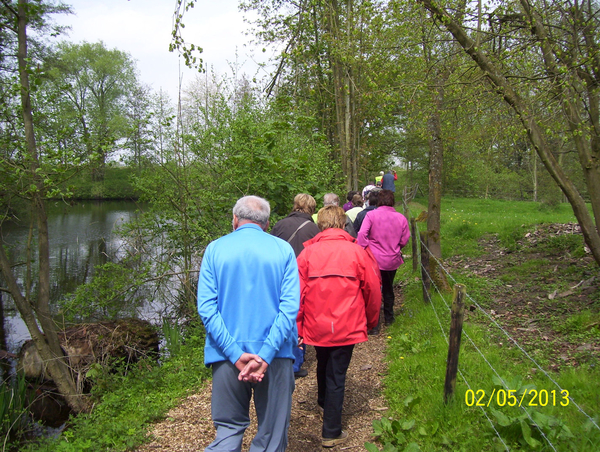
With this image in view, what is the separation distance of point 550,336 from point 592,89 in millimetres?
3676

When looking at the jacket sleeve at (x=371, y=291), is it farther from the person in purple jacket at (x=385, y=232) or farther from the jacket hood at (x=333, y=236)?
the person in purple jacket at (x=385, y=232)

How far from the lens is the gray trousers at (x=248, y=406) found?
2.61m

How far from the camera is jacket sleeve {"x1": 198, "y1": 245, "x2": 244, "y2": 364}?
2562 millimetres

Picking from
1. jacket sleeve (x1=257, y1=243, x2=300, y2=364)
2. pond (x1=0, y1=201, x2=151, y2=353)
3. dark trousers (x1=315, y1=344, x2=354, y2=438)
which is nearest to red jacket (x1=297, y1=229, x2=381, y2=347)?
dark trousers (x1=315, y1=344, x2=354, y2=438)

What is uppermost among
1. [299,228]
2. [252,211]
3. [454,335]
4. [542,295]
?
[252,211]

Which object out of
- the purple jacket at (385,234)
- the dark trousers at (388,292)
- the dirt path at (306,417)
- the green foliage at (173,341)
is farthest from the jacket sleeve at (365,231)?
the green foliage at (173,341)

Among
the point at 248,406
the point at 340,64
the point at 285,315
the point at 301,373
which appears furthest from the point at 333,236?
the point at 340,64

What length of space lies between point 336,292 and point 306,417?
1519 mm

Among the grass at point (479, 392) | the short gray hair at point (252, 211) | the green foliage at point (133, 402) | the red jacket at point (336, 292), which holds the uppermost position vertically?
the short gray hair at point (252, 211)

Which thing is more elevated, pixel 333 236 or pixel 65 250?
pixel 333 236

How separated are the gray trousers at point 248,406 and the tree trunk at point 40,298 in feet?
16.3

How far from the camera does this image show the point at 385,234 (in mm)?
6109

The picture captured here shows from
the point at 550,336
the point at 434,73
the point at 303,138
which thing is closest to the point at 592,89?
the point at 434,73

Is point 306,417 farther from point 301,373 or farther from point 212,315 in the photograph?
point 212,315
